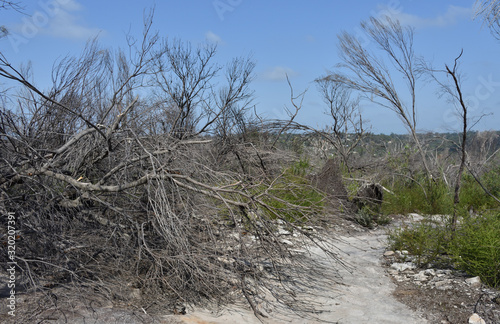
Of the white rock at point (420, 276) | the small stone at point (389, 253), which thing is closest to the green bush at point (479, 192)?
the small stone at point (389, 253)

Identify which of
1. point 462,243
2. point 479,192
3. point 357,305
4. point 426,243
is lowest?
point 357,305

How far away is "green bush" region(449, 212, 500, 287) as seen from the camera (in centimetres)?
476

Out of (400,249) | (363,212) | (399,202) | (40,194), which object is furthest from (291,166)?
(40,194)

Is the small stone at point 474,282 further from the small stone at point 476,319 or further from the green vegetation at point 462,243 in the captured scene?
the small stone at point 476,319

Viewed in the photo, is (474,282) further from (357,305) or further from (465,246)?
(357,305)

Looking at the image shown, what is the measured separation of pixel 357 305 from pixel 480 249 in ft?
4.99

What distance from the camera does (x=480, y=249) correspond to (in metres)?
4.89

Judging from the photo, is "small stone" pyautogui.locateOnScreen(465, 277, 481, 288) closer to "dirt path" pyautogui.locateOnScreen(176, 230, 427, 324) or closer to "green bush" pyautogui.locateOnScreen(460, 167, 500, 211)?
"dirt path" pyautogui.locateOnScreen(176, 230, 427, 324)

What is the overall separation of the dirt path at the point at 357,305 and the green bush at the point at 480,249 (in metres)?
0.85

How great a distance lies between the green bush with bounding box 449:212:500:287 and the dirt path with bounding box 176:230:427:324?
853 millimetres

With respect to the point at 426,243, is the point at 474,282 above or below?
below

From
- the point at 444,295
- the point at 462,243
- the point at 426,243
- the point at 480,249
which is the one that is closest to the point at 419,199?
the point at 426,243

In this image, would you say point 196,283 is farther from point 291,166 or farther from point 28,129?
point 291,166

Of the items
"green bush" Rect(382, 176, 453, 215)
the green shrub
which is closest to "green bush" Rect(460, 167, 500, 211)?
"green bush" Rect(382, 176, 453, 215)
